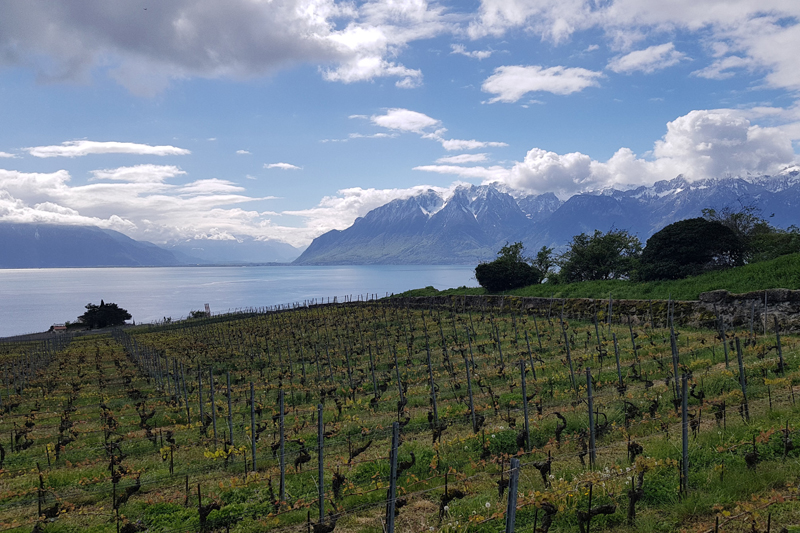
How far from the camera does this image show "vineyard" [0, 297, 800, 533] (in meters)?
7.38

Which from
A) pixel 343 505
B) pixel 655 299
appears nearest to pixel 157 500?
pixel 343 505

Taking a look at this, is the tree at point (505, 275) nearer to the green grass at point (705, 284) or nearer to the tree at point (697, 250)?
the green grass at point (705, 284)

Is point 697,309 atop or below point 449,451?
atop

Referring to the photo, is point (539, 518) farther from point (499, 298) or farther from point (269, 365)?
point (499, 298)

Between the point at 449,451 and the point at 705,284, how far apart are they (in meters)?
23.0

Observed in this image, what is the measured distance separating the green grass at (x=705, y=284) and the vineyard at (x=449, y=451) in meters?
3.13

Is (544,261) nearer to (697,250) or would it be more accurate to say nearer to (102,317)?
(697,250)

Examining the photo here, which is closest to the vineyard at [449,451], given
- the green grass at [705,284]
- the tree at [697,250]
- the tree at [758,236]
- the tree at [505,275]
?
the green grass at [705,284]

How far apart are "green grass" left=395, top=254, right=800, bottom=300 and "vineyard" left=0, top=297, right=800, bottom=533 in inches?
123

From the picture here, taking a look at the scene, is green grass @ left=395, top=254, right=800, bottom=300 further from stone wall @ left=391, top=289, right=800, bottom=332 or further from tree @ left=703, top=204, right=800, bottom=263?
tree @ left=703, top=204, right=800, bottom=263

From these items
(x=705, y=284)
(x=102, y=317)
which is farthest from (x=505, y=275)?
(x=102, y=317)

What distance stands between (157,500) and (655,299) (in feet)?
88.7

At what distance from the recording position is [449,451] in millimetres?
10594

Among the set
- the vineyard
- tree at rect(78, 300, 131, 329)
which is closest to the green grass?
the vineyard
